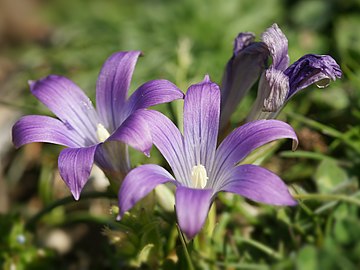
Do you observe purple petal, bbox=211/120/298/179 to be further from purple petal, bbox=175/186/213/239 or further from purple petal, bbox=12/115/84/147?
purple petal, bbox=12/115/84/147

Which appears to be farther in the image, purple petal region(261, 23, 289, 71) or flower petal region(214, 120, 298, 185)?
purple petal region(261, 23, 289, 71)

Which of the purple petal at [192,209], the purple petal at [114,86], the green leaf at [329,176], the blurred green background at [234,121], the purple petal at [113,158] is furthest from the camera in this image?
the green leaf at [329,176]

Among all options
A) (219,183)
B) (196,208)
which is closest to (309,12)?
(219,183)

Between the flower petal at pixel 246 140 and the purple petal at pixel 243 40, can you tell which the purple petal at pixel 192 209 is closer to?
the flower petal at pixel 246 140

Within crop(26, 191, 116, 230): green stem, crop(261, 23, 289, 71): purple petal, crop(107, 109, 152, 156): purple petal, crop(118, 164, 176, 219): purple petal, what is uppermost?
crop(261, 23, 289, 71): purple petal

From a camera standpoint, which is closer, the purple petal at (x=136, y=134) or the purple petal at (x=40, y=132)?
the purple petal at (x=136, y=134)

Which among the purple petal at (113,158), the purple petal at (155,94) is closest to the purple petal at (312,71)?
Answer: the purple petal at (155,94)

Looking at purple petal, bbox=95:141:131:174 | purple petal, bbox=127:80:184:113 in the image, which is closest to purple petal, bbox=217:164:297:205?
purple petal, bbox=127:80:184:113

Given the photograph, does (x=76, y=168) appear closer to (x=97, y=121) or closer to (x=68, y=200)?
(x=97, y=121)
